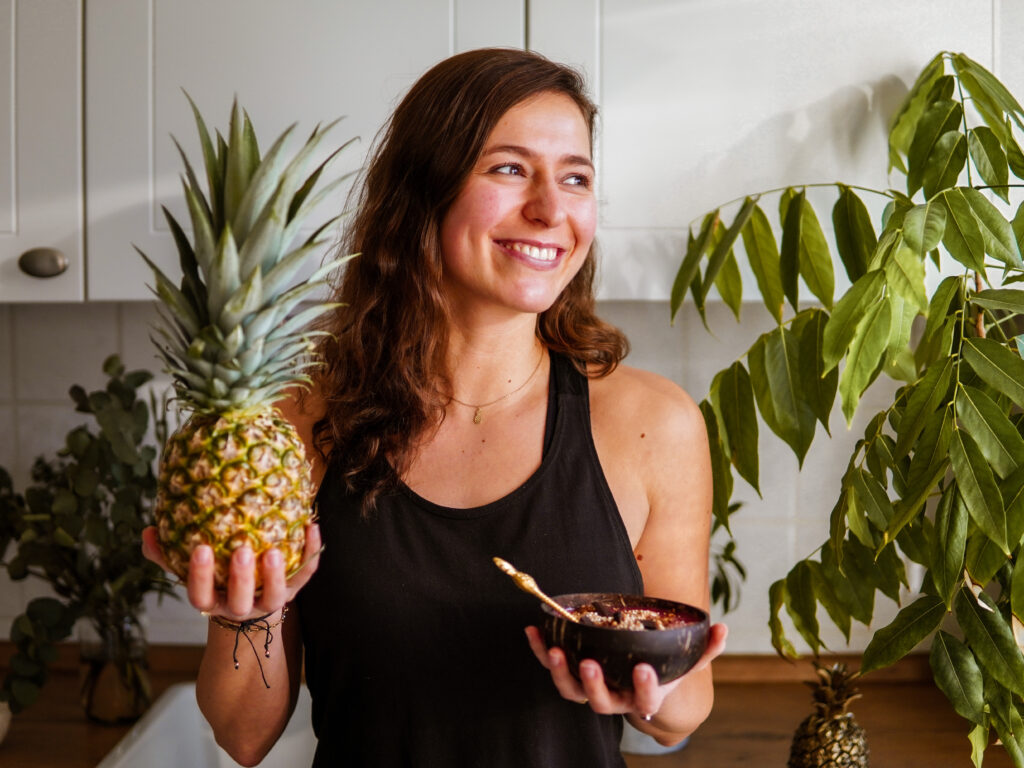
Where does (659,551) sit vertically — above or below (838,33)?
below

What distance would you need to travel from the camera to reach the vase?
168cm

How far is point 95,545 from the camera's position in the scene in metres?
1.61

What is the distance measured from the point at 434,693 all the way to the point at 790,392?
0.59 metres

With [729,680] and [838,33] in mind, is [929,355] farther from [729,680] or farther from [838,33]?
[729,680]

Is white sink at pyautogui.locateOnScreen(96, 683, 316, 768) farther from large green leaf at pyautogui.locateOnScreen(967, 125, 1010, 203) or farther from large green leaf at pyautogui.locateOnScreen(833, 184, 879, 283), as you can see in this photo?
large green leaf at pyautogui.locateOnScreen(967, 125, 1010, 203)

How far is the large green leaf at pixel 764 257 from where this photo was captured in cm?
142

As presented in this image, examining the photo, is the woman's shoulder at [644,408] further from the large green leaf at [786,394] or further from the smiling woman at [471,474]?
the large green leaf at [786,394]

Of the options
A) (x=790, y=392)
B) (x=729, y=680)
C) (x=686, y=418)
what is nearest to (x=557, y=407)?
(x=686, y=418)

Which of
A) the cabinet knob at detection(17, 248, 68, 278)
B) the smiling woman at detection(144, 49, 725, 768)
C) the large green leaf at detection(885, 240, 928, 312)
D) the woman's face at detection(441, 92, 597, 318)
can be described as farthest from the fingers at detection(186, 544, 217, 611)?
the cabinet knob at detection(17, 248, 68, 278)

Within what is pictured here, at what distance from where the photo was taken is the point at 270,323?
83cm

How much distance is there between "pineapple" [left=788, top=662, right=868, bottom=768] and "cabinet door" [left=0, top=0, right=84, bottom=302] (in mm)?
1293

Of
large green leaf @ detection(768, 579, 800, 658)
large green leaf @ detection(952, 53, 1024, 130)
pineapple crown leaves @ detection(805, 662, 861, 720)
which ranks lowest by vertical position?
pineapple crown leaves @ detection(805, 662, 861, 720)

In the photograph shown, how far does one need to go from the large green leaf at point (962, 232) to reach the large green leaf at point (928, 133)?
0.76 ft

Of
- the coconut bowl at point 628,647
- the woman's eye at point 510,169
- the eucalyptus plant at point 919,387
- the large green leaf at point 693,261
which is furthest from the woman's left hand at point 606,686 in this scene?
the large green leaf at point 693,261
